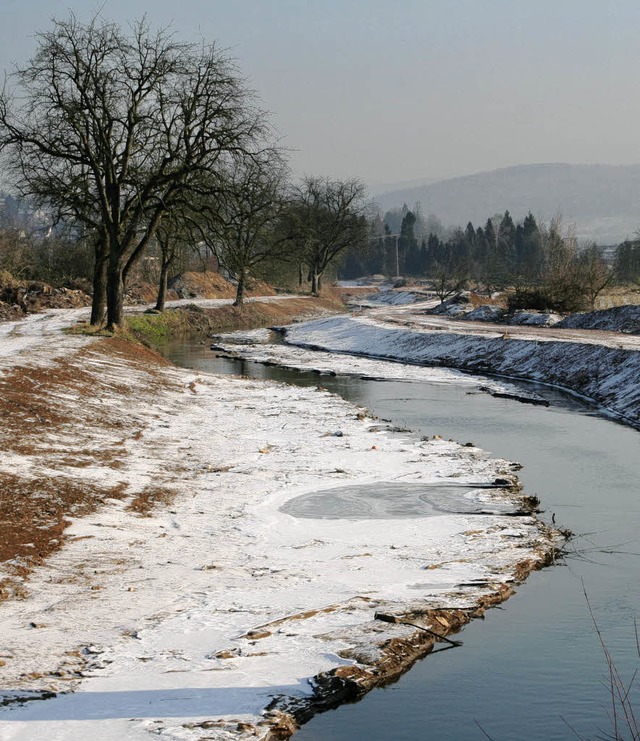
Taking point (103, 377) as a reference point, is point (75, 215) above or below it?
above

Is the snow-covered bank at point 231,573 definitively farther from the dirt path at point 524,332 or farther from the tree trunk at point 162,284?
the tree trunk at point 162,284

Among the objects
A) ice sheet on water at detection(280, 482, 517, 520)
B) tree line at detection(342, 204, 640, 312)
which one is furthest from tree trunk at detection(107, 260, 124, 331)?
tree line at detection(342, 204, 640, 312)

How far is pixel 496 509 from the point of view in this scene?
14.3m

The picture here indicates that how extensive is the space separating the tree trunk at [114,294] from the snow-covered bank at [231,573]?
1171cm

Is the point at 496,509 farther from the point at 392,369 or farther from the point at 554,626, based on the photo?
the point at 392,369

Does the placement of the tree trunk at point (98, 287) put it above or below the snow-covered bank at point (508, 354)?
above

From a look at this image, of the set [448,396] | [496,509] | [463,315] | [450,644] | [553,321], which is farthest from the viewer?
[463,315]

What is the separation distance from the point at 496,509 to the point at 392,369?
23.6 meters

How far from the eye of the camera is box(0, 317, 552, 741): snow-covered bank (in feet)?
25.8

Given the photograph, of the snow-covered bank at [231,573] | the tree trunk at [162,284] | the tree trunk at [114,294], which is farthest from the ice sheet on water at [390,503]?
the tree trunk at [162,284]

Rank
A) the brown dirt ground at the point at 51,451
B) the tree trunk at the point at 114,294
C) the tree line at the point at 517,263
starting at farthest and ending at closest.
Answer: the tree line at the point at 517,263 < the tree trunk at the point at 114,294 < the brown dirt ground at the point at 51,451

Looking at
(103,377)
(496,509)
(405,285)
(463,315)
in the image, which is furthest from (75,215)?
(405,285)

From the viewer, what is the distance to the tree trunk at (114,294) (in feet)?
106

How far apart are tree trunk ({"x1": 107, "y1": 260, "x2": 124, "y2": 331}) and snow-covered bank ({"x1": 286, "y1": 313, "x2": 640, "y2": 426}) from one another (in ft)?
45.9
